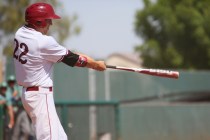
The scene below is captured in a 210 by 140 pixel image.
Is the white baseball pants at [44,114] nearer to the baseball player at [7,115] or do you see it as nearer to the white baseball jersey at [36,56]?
the white baseball jersey at [36,56]

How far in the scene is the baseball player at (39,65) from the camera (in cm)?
661

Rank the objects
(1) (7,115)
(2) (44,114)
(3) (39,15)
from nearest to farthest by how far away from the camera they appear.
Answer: (2) (44,114)
(3) (39,15)
(1) (7,115)

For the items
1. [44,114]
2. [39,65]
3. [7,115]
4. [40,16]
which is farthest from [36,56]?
[7,115]

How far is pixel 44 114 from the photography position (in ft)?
21.7

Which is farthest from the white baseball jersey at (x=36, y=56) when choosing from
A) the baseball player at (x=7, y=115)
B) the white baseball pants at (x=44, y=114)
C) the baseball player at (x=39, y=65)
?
the baseball player at (x=7, y=115)

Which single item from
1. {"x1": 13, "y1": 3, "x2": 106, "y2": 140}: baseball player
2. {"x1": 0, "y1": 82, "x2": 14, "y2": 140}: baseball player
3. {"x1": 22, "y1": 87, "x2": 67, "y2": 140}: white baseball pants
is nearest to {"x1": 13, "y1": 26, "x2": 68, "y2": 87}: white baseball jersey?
{"x1": 13, "y1": 3, "x2": 106, "y2": 140}: baseball player

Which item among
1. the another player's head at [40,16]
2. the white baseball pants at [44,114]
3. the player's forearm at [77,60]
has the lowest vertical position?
the white baseball pants at [44,114]

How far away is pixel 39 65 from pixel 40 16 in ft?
1.73

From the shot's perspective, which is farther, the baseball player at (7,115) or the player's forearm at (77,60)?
the baseball player at (7,115)

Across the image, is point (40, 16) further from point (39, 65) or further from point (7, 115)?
point (7, 115)

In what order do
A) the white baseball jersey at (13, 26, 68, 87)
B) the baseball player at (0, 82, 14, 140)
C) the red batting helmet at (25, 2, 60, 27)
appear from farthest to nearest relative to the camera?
the baseball player at (0, 82, 14, 140)
the red batting helmet at (25, 2, 60, 27)
the white baseball jersey at (13, 26, 68, 87)

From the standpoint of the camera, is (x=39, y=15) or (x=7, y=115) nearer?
(x=39, y=15)

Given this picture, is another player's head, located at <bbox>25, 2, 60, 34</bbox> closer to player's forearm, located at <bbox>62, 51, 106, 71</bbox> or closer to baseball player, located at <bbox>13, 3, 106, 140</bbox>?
baseball player, located at <bbox>13, 3, 106, 140</bbox>

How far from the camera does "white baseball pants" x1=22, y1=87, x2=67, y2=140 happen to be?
6605 millimetres
